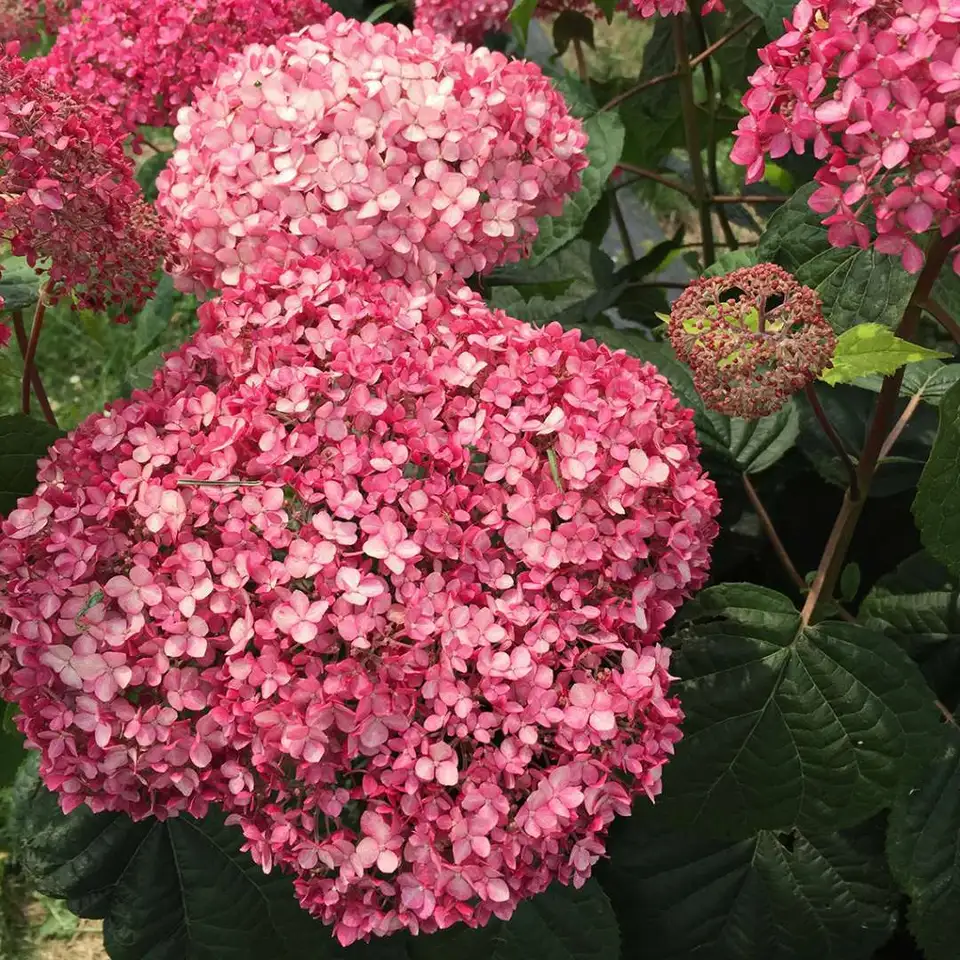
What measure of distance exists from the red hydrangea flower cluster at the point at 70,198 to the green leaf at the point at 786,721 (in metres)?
0.80

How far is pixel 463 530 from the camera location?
1142 mm

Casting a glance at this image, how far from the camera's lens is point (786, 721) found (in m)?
1.44

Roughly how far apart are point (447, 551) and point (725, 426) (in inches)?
32.5

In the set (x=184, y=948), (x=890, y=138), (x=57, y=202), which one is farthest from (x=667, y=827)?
(x=57, y=202)

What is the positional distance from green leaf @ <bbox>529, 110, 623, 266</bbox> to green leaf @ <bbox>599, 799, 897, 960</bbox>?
876 millimetres

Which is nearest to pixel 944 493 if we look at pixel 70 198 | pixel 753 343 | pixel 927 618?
pixel 753 343

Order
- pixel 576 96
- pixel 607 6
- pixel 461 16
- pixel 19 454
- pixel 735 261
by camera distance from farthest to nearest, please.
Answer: pixel 607 6 < pixel 461 16 < pixel 576 96 < pixel 735 261 < pixel 19 454

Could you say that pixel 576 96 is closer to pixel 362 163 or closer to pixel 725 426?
pixel 725 426

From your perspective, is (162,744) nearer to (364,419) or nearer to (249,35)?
(364,419)

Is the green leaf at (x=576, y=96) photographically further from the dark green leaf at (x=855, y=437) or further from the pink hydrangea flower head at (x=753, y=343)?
the pink hydrangea flower head at (x=753, y=343)

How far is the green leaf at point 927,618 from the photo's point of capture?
1670 millimetres

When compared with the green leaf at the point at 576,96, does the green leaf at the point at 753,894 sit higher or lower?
lower

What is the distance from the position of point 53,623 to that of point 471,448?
447 mm

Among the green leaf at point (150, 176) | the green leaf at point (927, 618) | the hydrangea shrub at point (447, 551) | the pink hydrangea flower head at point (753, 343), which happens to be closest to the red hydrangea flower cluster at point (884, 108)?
the hydrangea shrub at point (447, 551)
